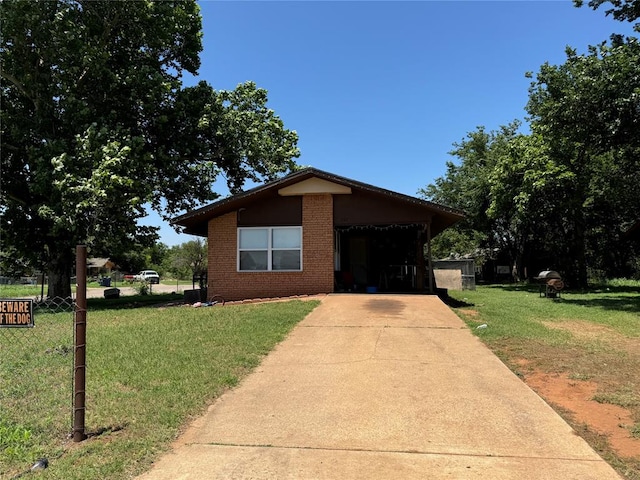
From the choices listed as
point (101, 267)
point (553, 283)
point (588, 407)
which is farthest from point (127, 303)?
point (101, 267)

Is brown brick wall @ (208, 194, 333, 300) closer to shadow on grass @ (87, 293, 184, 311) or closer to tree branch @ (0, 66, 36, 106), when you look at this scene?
shadow on grass @ (87, 293, 184, 311)

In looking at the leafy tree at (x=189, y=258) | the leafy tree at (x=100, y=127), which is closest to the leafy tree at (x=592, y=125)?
the leafy tree at (x=100, y=127)

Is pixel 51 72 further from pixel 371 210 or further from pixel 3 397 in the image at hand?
pixel 3 397

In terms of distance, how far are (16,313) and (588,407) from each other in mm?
6084

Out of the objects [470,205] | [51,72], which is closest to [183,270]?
[470,205]

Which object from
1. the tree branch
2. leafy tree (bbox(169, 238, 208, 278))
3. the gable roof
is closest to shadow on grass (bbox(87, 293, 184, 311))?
the gable roof

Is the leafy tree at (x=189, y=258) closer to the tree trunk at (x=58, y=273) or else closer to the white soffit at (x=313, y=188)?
the tree trunk at (x=58, y=273)

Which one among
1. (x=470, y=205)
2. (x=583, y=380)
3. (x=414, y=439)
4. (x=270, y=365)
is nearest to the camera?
(x=414, y=439)

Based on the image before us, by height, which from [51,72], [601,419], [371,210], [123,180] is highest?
[51,72]

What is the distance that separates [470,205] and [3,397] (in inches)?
1325

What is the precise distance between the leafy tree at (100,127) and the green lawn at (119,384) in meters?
5.94

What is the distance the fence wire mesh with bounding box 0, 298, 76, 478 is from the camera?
172 inches

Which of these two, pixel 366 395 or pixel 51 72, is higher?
pixel 51 72

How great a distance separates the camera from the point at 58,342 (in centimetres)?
870
